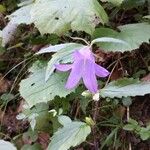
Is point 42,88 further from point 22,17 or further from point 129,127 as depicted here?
point 22,17

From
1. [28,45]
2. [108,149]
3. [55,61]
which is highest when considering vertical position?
[55,61]

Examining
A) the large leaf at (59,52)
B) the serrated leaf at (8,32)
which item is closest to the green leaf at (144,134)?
the large leaf at (59,52)

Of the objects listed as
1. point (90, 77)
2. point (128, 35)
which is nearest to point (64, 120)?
point (90, 77)

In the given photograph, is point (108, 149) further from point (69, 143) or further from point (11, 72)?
point (11, 72)

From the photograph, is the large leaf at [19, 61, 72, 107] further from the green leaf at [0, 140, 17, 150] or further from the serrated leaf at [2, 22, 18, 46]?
the serrated leaf at [2, 22, 18, 46]

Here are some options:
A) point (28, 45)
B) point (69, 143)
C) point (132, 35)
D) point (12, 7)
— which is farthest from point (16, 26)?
point (69, 143)
